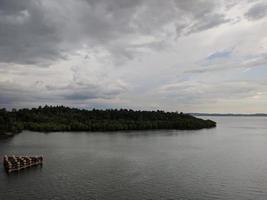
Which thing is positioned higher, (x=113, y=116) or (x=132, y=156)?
(x=113, y=116)

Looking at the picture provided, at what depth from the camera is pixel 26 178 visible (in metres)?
51.8

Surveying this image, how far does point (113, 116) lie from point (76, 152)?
105 meters

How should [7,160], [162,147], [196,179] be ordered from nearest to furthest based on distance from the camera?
[196,179] < [7,160] < [162,147]

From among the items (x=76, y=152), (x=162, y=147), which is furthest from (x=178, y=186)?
(x=162, y=147)

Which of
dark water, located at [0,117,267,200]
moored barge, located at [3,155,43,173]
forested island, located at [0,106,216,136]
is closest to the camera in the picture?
dark water, located at [0,117,267,200]

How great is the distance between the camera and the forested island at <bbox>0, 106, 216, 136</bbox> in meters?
147

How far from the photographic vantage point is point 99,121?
167 metres

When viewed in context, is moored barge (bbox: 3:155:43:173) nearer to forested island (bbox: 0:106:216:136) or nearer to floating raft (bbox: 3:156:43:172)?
floating raft (bbox: 3:156:43:172)

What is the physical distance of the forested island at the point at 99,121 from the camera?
483ft

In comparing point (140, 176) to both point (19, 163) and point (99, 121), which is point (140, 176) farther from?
point (99, 121)

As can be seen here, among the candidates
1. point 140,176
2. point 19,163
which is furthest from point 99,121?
point 140,176

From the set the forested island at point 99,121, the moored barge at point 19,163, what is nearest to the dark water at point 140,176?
the moored barge at point 19,163

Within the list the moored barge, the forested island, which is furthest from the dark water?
the forested island

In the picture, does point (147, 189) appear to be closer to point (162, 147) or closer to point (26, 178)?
point (26, 178)
